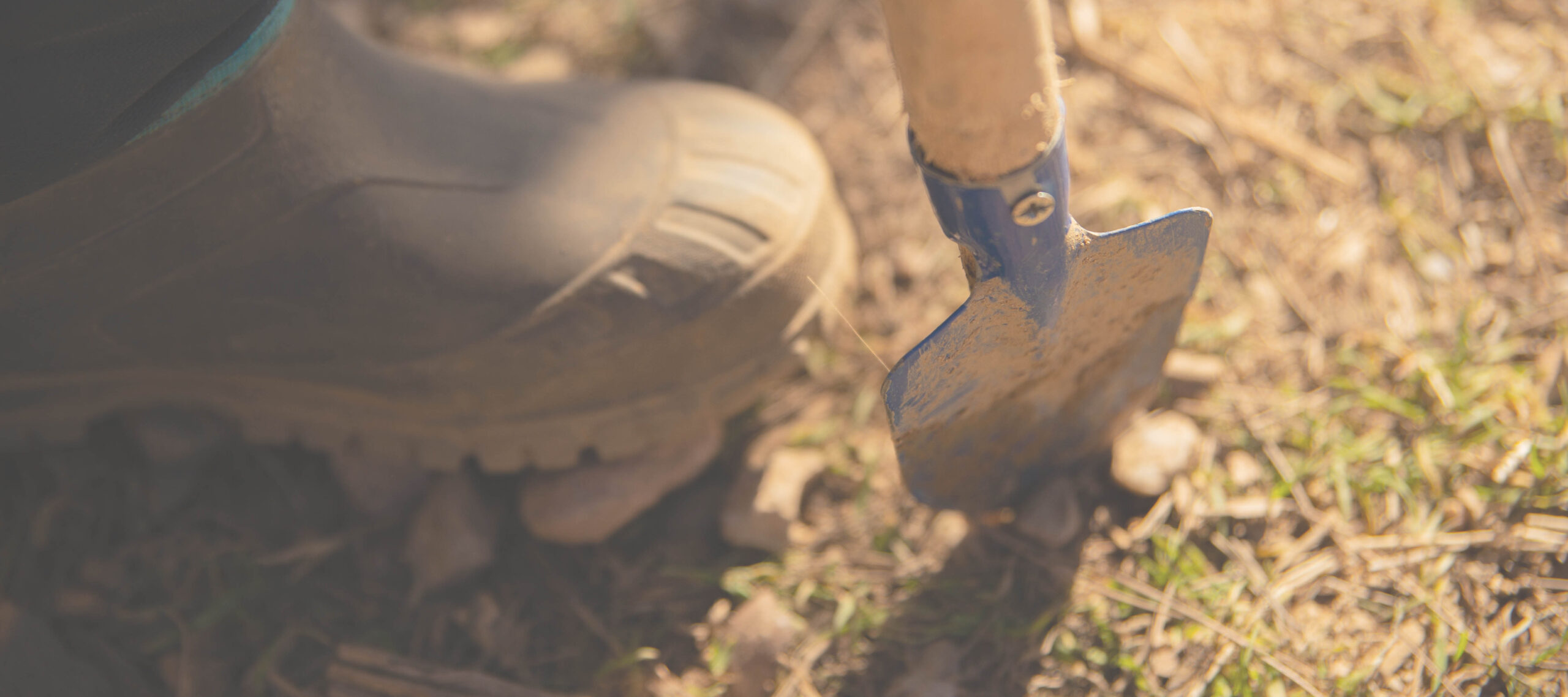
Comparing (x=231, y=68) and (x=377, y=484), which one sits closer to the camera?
(x=231, y=68)

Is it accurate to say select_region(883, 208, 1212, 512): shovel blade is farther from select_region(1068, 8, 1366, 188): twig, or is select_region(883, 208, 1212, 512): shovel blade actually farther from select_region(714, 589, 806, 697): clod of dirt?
select_region(1068, 8, 1366, 188): twig

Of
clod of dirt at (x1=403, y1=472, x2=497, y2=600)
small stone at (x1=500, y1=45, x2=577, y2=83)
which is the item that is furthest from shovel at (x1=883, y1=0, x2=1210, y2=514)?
small stone at (x1=500, y1=45, x2=577, y2=83)

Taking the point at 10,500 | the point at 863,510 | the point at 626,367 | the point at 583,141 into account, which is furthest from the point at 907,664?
the point at 10,500

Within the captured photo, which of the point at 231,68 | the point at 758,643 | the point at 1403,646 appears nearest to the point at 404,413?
the point at 231,68

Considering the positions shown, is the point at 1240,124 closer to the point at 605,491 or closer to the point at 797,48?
the point at 797,48

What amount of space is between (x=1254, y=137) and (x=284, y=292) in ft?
5.79

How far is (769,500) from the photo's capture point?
4.77 feet

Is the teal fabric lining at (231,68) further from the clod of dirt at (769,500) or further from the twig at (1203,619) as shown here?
the twig at (1203,619)

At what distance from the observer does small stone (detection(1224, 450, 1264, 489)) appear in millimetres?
1446

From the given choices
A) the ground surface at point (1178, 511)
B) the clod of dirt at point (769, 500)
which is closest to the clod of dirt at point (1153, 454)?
the ground surface at point (1178, 511)

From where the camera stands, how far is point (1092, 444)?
1440 mm

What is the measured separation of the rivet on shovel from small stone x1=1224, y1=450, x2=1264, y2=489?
66 centimetres

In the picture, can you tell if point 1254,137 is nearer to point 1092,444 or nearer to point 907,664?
point 1092,444

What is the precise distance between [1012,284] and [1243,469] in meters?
0.62
